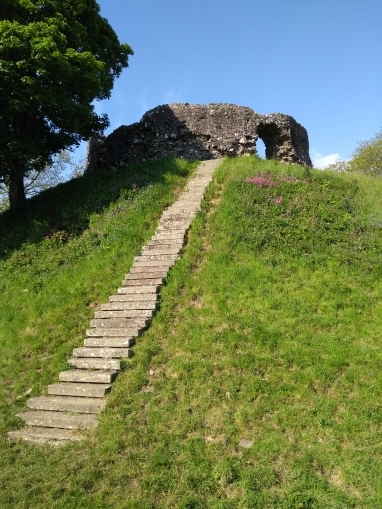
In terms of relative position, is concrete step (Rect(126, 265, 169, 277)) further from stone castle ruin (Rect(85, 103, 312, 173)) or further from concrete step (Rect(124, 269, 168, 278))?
stone castle ruin (Rect(85, 103, 312, 173))

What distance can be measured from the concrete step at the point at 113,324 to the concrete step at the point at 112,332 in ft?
0.26

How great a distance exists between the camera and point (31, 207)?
15.1 meters

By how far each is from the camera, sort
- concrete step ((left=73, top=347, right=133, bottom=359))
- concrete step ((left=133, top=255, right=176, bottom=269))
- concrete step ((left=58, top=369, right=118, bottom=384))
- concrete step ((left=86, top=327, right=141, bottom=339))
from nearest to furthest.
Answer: concrete step ((left=58, top=369, right=118, bottom=384))
concrete step ((left=73, top=347, right=133, bottom=359))
concrete step ((left=86, top=327, right=141, bottom=339))
concrete step ((left=133, top=255, right=176, bottom=269))

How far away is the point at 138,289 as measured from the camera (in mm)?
9023

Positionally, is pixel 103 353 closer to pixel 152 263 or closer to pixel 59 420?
pixel 59 420

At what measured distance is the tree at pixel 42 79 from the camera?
39.7ft

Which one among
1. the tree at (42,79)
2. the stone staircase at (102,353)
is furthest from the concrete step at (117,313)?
the tree at (42,79)

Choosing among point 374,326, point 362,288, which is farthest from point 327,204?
point 374,326

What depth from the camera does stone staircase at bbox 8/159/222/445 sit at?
616 cm

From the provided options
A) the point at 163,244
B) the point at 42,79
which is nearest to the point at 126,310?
the point at 163,244

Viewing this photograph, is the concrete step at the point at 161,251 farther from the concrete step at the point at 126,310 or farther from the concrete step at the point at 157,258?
the concrete step at the point at 126,310

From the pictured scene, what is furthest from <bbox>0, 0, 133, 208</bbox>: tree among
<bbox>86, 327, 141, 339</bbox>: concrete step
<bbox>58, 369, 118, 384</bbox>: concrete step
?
<bbox>58, 369, 118, 384</bbox>: concrete step

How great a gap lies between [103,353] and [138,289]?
6.11 feet

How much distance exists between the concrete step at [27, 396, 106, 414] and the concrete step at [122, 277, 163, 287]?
3.08 metres
